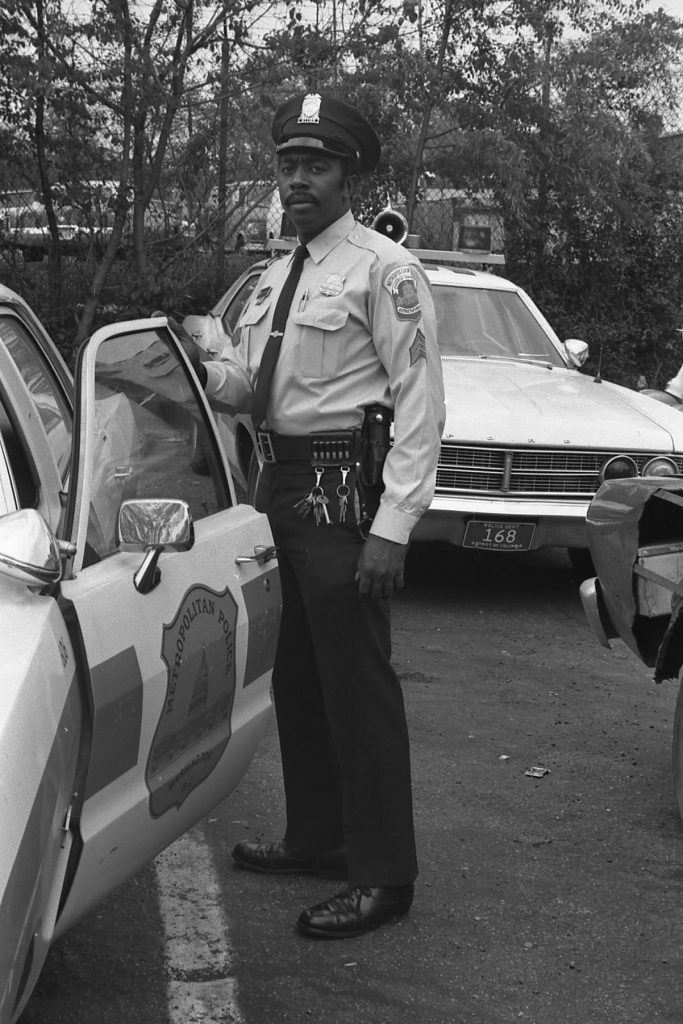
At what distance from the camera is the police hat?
3.74 metres

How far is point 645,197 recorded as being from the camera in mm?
15133

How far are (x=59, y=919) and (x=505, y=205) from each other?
1191cm

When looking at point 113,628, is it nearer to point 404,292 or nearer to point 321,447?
point 321,447

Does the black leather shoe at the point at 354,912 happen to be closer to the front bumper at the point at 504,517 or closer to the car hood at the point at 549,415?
the front bumper at the point at 504,517

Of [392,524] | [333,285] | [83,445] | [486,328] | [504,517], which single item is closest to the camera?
[83,445]

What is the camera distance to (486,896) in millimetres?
4086

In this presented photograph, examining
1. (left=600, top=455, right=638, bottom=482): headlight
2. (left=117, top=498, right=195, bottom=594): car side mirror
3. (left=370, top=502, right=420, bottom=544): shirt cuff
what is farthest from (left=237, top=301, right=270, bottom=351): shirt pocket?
(left=600, top=455, right=638, bottom=482): headlight

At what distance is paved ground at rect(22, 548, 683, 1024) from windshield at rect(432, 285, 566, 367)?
2.71 metres

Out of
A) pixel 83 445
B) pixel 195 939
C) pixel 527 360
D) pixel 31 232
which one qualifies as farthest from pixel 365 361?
pixel 31 232

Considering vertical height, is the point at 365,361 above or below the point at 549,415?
above

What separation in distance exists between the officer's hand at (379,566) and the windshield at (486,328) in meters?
4.99

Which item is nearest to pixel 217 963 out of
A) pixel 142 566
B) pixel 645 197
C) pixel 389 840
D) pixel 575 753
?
pixel 389 840

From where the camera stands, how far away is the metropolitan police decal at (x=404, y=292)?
143 inches

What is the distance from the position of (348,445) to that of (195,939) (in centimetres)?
130
